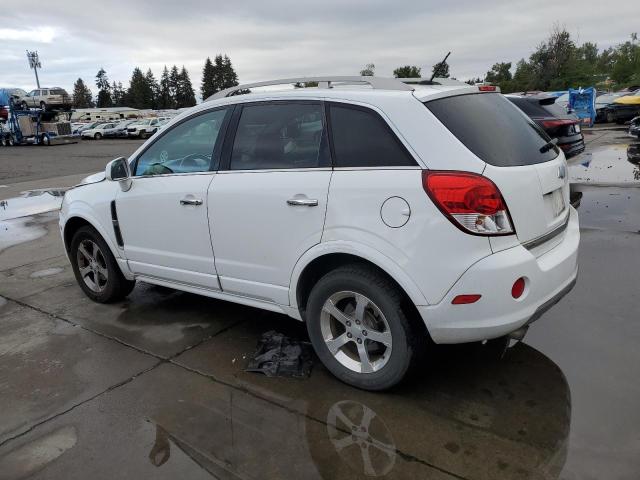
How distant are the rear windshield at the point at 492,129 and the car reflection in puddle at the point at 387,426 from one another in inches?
54.3

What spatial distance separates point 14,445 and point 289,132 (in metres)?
2.46

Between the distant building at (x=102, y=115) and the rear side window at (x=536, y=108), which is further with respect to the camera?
the distant building at (x=102, y=115)

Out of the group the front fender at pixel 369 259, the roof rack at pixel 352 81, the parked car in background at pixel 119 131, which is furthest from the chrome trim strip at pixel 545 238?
the parked car in background at pixel 119 131

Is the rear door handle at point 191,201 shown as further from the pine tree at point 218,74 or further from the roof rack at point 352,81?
the pine tree at point 218,74

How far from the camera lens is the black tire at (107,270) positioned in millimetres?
4785

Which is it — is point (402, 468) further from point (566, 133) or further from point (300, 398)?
point (566, 133)

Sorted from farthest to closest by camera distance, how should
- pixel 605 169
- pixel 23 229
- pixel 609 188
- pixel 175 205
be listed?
pixel 605 169, pixel 609 188, pixel 23 229, pixel 175 205

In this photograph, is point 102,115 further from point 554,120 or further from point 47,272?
point 47,272

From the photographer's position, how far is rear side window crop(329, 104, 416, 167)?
2.95 meters

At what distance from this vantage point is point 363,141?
3.08m

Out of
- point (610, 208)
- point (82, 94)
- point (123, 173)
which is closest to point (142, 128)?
point (610, 208)

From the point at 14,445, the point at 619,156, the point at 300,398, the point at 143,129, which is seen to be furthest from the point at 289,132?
the point at 143,129

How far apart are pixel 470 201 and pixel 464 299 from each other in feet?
1.68

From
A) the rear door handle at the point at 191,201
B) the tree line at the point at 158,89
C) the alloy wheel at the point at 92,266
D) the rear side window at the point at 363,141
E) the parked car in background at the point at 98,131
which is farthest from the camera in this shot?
the tree line at the point at 158,89
